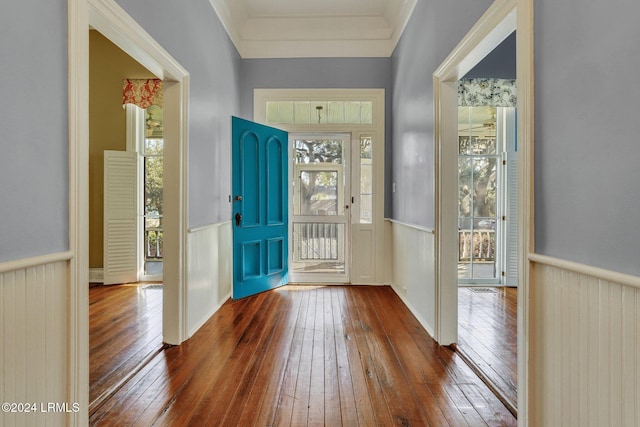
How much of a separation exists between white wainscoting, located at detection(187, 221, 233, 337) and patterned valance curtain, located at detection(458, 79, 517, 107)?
11.0 feet

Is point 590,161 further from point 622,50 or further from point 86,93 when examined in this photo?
point 86,93

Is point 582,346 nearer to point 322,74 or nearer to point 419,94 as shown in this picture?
point 419,94

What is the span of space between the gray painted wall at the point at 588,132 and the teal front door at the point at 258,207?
9.57 ft

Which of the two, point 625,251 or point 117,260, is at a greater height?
point 625,251

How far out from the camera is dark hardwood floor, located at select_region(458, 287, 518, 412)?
2.17 meters

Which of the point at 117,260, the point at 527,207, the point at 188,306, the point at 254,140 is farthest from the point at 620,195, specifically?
the point at 117,260

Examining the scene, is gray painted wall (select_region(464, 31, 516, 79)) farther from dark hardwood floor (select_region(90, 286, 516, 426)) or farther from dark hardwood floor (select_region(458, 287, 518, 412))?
dark hardwood floor (select_region(90, 286, 516, 426))

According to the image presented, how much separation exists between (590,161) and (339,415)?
159 cm

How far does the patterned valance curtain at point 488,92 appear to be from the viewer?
4348 millimetres

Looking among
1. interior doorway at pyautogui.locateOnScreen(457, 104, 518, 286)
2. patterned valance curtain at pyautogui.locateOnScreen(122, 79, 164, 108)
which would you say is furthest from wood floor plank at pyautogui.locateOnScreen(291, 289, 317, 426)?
patterned valance curtain at pyautogui.locateOnScreen(122, 79, 164, 108)

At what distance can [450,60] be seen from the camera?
2482 mm

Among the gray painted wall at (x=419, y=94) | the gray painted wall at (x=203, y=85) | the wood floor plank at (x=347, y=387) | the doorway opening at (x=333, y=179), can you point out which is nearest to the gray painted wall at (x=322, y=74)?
the doorway opening at (x=333, y=179)

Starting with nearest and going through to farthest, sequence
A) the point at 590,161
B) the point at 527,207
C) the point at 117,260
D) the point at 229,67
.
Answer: the point at 590,161 → the point at 527,207 → the point at 229,67 → the point at 117,260

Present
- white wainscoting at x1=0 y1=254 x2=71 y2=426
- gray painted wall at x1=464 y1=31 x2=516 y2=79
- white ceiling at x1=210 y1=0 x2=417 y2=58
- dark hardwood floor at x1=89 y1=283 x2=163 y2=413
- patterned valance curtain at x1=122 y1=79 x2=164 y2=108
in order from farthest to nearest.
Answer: patterned valance curtain at x1=122 y1=79 x2=164 y2=108
gray painted wall at x1=464 y1=31 x2=516 y2=79
white ceiling at x1=210 y1=0 x2=417 y2=58
dark hardwood floor at x1=89 y1=283 x2=163 y2=413
white wainscoting at x1=0 y1=254 x2=71 y2=426
